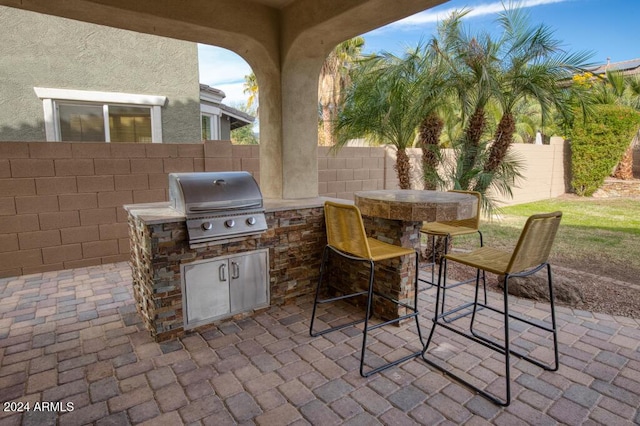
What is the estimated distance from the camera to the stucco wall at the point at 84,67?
6250mm

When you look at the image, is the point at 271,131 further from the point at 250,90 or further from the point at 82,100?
the point at 250,90

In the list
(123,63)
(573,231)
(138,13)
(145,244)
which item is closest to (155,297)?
(145,244)

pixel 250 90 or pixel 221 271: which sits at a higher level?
pixel 250 90

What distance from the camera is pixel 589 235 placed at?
671cm

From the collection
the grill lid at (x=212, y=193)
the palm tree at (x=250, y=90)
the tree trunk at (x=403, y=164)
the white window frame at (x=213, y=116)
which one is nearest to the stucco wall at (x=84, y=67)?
the white window frame at (x=213, y=116)

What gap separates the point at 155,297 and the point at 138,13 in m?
2.27

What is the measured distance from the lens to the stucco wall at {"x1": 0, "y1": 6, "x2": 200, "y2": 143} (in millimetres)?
6250

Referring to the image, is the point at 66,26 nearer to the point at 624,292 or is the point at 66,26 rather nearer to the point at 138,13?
the point at 138,13

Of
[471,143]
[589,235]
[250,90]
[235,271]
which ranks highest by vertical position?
[250,90]

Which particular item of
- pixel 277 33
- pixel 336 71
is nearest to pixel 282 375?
pixel 277 33

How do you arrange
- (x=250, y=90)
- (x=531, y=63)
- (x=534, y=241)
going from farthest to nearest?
1. (x=250, y=90)
2. (x=531, y=63)
3. (x=534, y=241)

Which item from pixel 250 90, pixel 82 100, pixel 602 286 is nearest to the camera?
pixel 602 286

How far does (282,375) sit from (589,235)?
260 inches

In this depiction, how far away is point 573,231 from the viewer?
7.04 m
